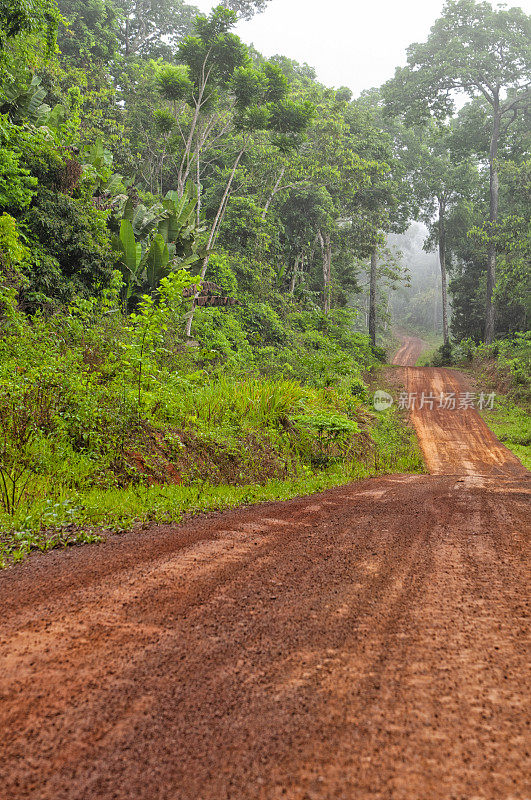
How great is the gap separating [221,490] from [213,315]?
1059cm

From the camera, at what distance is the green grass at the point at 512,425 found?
508 inches

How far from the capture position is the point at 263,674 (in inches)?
71.9

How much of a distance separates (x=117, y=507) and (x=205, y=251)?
1127cm

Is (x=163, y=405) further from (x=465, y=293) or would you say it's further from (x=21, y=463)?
(x=465, y=293)

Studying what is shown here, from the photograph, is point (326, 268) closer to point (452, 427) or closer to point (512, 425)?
point (452, 427)

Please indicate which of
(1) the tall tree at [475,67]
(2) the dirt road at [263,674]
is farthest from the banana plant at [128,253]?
(1) the tall tree at [475,67]

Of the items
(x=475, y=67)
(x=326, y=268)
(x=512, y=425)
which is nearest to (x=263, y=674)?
(x=512, y=425)

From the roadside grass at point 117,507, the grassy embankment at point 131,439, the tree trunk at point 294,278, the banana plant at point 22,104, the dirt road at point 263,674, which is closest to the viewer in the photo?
the dirt road at point 263,674

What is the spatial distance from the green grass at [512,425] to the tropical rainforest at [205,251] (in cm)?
248

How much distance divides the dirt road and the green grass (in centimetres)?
1042

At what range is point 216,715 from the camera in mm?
1574

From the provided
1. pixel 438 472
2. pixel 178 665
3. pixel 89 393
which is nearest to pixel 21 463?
pixel 89 393

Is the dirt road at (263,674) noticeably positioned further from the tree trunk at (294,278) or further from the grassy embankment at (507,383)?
the tree trunk at (294,278)

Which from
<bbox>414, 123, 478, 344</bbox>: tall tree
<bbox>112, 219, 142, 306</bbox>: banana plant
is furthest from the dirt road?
<bbox>414, 123, 478, 344</bbox>: tall tree
